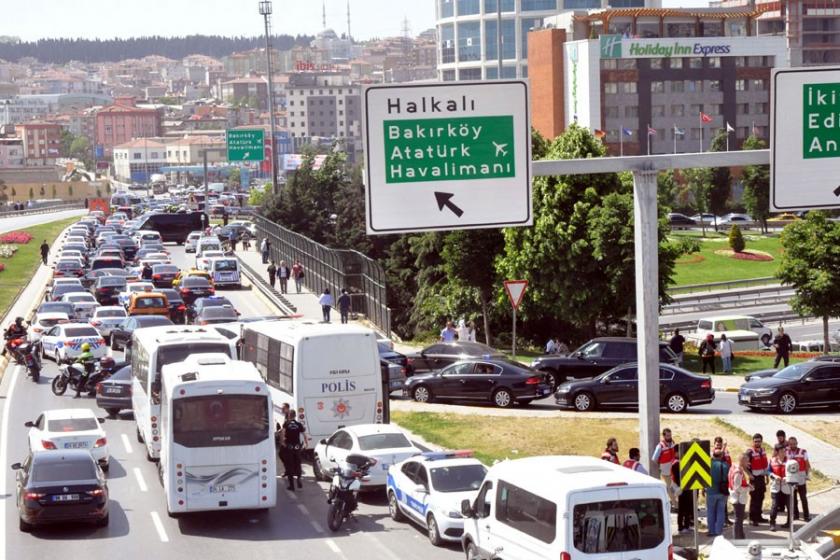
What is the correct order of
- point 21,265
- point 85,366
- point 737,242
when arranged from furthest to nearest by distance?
point 737,242 < point 21,265 < point 85,366

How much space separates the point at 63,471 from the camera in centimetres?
2323

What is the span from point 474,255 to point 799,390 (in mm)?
18402

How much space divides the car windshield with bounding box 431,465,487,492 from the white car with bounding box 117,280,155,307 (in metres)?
36.3

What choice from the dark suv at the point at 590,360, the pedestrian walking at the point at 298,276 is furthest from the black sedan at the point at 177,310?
the dark suv at the point at 590,360

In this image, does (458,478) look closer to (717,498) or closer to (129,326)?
(717,498)

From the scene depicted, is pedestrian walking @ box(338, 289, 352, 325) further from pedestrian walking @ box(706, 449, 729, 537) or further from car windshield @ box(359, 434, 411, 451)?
pedestrian walking @ box(706, 449, 729, 537)

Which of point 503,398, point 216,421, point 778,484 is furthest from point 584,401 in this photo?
point 216,421

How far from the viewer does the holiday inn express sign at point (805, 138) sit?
726 inches

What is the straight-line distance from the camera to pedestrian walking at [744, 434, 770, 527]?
22812 millimetres

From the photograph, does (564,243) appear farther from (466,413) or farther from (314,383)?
(314,383)

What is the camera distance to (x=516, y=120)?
17688 mm

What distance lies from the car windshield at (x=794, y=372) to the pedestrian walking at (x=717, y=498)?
13.1 m

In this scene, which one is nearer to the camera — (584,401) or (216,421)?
(216,421)

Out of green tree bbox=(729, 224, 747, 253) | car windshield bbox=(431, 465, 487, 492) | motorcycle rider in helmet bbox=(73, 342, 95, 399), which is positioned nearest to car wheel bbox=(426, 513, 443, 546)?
car windshield bbox=(431, 465, 487, 492)
